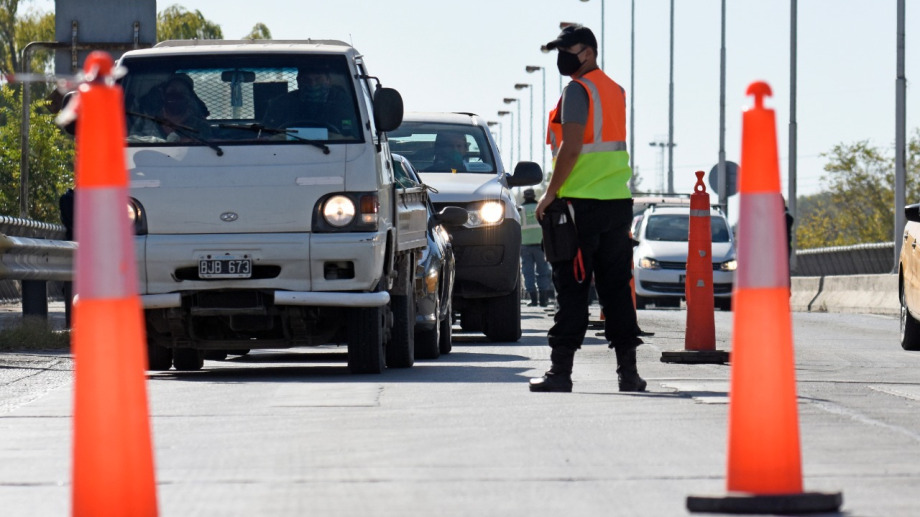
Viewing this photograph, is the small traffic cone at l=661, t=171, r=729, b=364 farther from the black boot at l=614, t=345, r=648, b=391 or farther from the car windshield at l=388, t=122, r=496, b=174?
the car windshield at l=388, t=122, r=496, b=174

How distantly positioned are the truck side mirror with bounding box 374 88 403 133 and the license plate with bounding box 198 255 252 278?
4.20 ft

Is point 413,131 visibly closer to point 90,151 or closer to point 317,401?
point 317,401

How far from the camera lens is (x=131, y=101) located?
11336 millimetres

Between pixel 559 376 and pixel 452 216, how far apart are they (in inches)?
185

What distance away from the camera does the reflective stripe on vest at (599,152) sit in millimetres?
9328

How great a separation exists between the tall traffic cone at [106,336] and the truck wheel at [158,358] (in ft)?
23.4

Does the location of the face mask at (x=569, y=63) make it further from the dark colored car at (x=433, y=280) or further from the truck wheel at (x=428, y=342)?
the truck wheel at (x=428, y=342)

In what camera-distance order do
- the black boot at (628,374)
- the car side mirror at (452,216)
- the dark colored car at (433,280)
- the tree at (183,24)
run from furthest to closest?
1. the tree at (183,24)
2. the car side mirror at (452,216)
3. the dark colored car at (433,280)
4. the black boot at (628,374)

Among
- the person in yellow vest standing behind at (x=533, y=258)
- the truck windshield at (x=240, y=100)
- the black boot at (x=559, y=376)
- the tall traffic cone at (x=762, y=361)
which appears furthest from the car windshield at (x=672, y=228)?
the tall traffic cone at (x=762, y=361)

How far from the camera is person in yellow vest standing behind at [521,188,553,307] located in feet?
89.9

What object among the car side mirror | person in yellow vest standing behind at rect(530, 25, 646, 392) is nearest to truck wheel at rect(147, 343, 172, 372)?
the car side mirror

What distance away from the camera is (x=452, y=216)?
13.9 meters

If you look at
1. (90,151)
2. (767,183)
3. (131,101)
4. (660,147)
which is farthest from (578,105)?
(660,147)

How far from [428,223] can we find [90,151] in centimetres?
907
